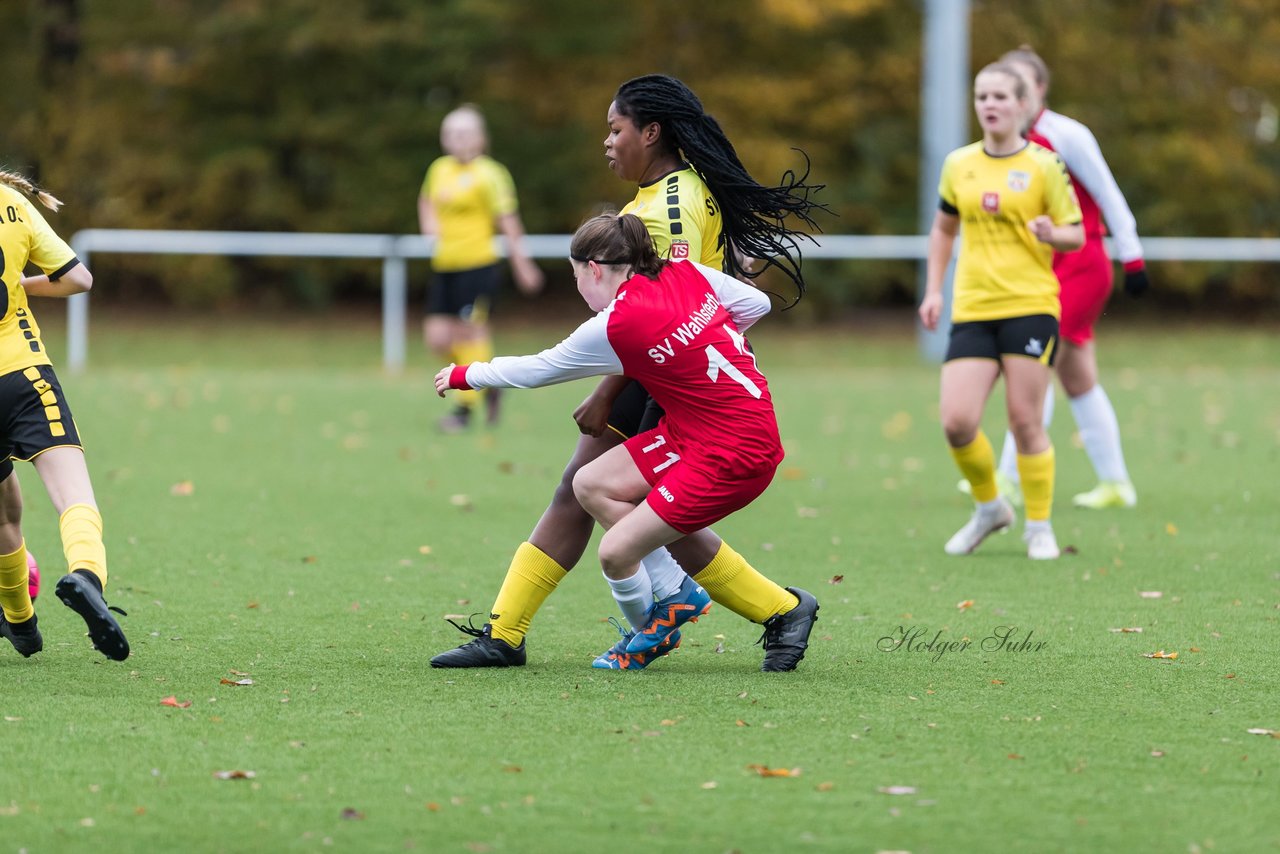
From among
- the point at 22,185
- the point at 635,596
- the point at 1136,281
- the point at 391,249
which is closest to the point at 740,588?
the point at 635,596

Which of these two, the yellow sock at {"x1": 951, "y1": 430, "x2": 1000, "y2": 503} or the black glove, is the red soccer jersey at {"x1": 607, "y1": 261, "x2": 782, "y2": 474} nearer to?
the yellow sock at {"x1": 951, "y1": 430, "x2": 1000, "y2": 503}

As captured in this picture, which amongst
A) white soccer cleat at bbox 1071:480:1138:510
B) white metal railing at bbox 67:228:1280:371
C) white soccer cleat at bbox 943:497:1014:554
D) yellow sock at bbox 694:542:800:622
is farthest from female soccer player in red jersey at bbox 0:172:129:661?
white metal railing at bbox 67:228:1280:371

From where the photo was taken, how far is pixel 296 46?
25.8m

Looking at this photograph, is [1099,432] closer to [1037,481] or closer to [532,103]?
[1037,481]

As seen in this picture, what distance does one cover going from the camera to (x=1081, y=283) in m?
8.79

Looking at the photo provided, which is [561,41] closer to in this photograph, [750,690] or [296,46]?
[296,46]

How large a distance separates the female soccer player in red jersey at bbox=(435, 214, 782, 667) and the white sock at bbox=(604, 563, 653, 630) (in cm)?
3

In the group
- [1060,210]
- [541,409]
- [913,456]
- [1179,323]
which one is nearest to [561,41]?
[1179,323]

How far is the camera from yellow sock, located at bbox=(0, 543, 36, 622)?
17.5 ft

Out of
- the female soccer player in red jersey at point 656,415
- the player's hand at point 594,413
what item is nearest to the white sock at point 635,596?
the female soccer player in red jersey at point 656,415

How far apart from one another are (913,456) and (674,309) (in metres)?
6.85

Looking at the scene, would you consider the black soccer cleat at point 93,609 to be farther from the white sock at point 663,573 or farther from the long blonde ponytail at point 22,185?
the white sock at point 663,573

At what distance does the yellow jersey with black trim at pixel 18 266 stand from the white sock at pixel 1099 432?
5.57 metres

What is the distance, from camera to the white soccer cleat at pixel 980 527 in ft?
25.6
